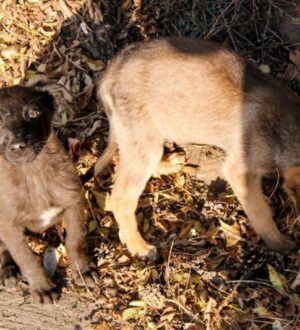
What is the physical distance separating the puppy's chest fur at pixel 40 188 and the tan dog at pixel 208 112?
0.44 m

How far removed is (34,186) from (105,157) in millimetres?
784

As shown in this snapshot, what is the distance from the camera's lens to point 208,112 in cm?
451

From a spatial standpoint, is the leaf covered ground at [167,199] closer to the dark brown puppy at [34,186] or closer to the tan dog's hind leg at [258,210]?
the tan dog's hind leg at [258,210]

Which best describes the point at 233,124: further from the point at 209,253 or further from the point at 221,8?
the point at 221,8

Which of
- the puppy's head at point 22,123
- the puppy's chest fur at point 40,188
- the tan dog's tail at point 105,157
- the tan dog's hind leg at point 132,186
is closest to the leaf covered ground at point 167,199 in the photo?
the tan dog's hind leg at point 132,186

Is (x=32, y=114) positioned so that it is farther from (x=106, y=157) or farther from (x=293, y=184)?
(x=293, y=184)

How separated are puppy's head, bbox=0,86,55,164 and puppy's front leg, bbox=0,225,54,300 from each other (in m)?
0.52

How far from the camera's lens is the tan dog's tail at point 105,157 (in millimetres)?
4930

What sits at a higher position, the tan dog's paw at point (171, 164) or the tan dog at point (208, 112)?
the tan dog at point (208, 112)

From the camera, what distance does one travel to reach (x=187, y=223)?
4.91 metres

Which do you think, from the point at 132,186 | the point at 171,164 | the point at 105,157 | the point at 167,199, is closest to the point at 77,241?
the point at 132,186

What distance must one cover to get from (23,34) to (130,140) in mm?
2173

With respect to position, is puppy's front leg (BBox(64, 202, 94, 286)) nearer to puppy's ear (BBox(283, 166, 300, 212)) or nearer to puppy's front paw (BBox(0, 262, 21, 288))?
puppy's front paw (BBox(0, 262, 21, 288))

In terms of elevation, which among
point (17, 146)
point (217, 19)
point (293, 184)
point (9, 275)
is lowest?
point (9, 275)
